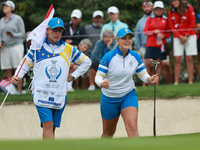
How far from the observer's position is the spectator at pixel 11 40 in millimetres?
13344

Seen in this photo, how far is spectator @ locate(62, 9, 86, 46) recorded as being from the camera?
13398 mm

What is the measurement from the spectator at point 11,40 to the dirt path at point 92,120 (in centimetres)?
131

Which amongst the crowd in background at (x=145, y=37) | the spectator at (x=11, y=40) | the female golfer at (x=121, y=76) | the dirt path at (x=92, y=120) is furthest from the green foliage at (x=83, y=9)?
the female golfer at (x=121, y=76)

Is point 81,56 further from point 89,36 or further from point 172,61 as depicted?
point 172,61

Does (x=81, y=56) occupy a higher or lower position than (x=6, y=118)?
higher

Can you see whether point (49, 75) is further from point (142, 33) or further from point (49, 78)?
point (142, 33)

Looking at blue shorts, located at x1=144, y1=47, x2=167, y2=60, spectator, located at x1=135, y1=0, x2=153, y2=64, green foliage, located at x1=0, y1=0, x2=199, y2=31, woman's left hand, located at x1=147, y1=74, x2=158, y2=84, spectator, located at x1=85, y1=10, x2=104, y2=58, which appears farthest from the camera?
green foliage, located at x1=0, y1=0, x2=199, y2=31

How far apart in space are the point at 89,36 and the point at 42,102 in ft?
18.0

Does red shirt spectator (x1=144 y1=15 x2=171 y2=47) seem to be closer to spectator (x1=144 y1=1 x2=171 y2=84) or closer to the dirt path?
spectator (x1=144 y1=1 x2=171 y2=84)

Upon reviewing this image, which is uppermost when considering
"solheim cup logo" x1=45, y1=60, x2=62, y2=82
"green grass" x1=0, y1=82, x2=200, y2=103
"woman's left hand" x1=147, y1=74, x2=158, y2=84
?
"solheim cup logo" x1=45, y1=60, x2=62, y2=82

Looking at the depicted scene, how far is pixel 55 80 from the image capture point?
854cm

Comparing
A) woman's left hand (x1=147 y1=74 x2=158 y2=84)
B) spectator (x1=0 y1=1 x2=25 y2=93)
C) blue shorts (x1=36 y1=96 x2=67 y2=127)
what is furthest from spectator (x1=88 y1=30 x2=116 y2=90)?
blue shorts (x1=36 y1=96 x2=67 y2=127)

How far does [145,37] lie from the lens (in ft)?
44.2

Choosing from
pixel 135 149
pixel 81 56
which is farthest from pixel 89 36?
pixel 135 149
